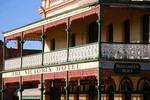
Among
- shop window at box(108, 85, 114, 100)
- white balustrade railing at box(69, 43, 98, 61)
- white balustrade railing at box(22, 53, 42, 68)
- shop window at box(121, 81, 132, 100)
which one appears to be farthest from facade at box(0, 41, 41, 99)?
shop window at box(121, 81, 132, 100)

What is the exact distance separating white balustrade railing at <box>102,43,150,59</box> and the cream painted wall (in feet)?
5.05

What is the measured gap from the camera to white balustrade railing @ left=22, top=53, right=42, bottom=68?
26547 mm

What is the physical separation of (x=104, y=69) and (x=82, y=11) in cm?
354

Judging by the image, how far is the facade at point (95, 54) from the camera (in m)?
20.5

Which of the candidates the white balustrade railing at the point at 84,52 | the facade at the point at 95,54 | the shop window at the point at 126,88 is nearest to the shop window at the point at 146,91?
the facade at the point at 95,54

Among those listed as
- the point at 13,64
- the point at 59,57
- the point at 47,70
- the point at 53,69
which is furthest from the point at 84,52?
the point at 13,64

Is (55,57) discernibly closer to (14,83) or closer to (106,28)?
(106,28)

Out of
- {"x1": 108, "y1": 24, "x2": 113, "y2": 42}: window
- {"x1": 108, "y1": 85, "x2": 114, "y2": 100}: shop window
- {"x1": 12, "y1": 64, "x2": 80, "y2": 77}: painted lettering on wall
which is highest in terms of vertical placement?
{"x1": 108, "y1": 24, "x2": 113, "y2": 42}: window

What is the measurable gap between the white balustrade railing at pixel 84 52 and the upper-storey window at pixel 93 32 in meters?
3.35

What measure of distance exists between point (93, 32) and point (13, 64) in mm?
6354

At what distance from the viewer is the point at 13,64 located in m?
29.5

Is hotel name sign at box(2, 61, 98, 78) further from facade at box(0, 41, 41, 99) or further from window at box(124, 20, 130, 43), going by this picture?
facade at box(0, 41, 41, 99)

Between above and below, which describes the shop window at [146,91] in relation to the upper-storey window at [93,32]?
below

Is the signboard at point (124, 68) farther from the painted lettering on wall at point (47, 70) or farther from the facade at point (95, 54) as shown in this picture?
the painted lettering on wall at point (47, 70)
